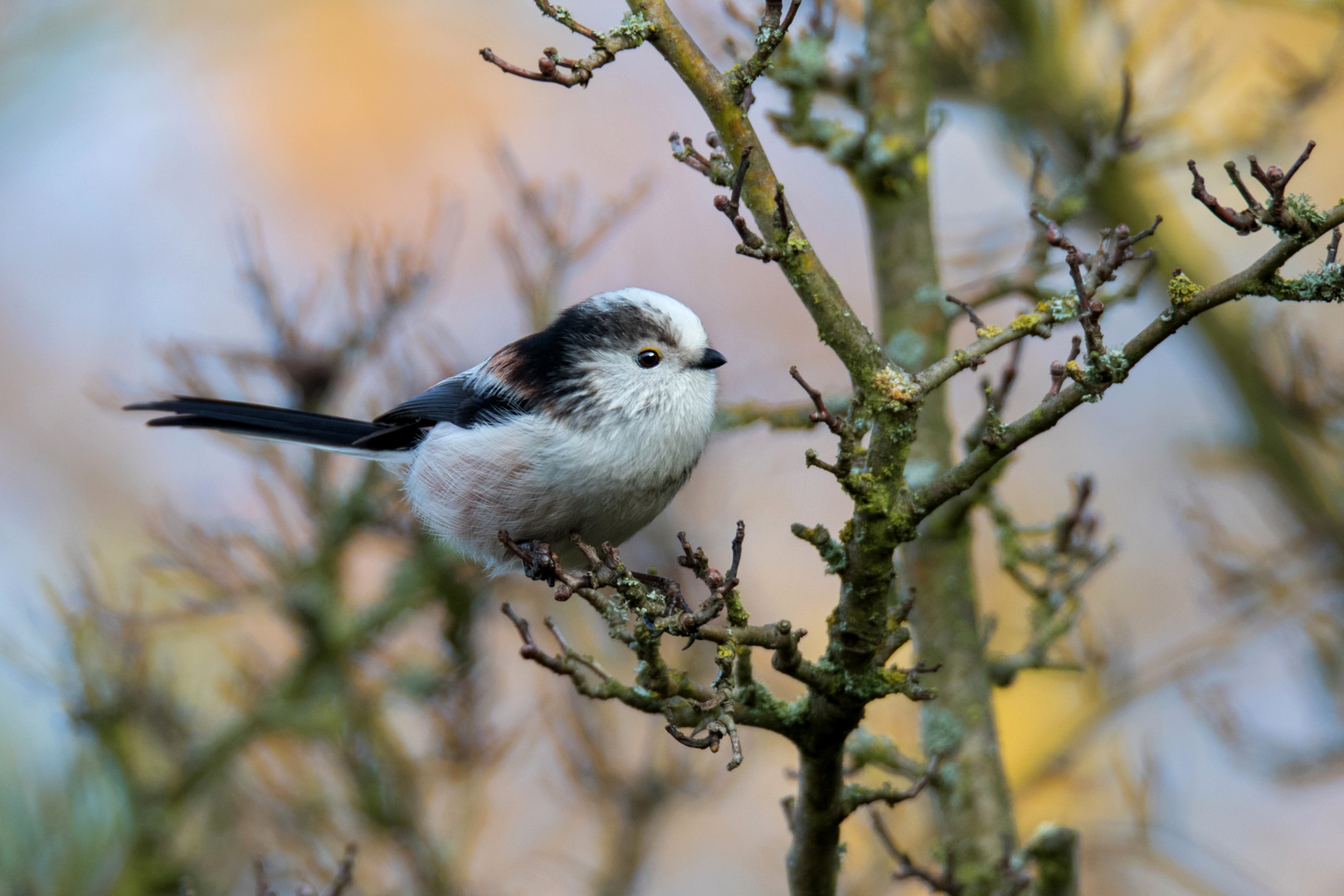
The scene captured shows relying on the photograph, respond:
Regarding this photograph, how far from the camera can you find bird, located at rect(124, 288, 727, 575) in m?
2.67

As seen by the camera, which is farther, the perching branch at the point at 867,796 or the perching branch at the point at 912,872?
the perching branch at the point at 912,872

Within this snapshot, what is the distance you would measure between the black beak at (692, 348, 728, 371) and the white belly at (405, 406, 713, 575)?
166 mm

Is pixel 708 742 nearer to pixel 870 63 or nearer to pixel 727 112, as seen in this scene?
pixel 727 112

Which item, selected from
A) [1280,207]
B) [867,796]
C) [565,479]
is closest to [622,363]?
[565,479]

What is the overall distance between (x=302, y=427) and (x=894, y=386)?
234 cm

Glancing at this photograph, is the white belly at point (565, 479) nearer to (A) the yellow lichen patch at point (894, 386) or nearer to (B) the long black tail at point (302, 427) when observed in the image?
(B) the long black tail at point (302, 427)

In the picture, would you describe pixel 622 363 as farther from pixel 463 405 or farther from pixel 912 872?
pixel 912 872

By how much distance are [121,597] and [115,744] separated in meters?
0.70

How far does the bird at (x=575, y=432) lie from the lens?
8.76ft

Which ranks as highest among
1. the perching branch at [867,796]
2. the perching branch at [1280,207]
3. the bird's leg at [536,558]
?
the perching branch at [1280,207]

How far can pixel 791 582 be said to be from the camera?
7.40 meters

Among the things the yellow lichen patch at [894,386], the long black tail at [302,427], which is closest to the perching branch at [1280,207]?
the yellow lichen patch at [894,386]

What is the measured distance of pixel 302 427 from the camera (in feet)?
11.7

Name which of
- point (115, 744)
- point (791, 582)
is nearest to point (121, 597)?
point (115, 744)
